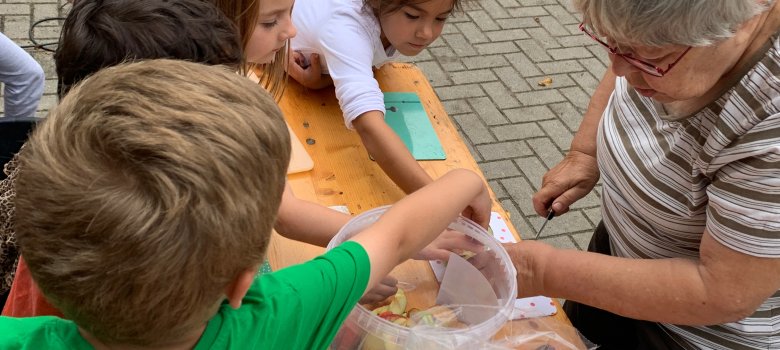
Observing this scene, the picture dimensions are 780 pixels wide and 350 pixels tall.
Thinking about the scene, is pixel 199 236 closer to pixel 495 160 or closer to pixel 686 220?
pixel 686 220

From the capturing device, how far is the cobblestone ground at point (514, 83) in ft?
11.4

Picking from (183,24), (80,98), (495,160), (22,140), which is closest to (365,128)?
(183,24)

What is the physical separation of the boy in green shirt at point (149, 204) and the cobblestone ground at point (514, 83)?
2513 mm

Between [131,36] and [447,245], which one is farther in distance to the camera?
[447,245]

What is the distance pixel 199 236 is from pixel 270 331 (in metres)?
0.25

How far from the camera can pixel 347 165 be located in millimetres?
1927

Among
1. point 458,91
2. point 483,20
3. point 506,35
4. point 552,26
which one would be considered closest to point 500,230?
point 458,91

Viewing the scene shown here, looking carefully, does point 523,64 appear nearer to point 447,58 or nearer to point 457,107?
point 447,58

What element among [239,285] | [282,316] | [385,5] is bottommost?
[385,5]

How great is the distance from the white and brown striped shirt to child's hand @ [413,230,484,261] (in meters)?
0.36

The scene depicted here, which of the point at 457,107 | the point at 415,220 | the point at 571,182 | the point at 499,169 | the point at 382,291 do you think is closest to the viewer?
the point at 415,220

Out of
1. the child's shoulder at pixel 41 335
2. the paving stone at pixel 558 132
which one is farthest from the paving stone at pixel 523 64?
the child's shoulder at pixel 41 335

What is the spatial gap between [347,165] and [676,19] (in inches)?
40.4

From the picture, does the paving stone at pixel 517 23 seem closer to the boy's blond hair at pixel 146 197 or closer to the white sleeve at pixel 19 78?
the white sleeve at pixel 19 78
